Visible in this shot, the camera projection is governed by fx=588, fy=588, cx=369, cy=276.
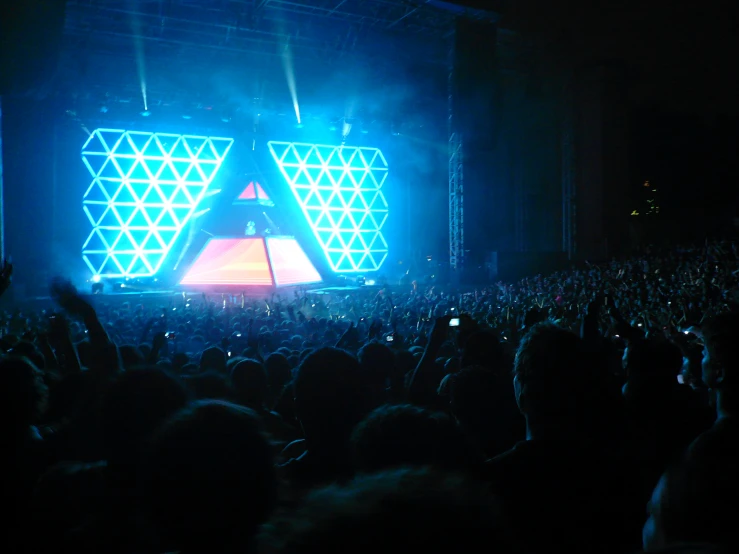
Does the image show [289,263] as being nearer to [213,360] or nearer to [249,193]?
[249,193]

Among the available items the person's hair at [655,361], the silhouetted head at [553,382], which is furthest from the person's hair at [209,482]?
the person's hair at [655,361]

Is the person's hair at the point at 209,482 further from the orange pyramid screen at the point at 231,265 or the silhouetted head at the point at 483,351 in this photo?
the orange pyramid screen at the point at 231,265

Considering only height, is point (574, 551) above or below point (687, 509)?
below

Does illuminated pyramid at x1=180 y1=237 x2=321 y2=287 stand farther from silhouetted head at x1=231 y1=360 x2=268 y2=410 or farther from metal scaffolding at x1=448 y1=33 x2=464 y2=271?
silhouetted head at x1=231 y1=360 x2=268 y2=410

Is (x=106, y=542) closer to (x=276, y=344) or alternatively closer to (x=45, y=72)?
(x=276, y=344)

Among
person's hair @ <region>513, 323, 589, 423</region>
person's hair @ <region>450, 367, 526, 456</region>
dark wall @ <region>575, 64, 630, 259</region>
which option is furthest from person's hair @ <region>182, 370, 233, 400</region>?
dark wall @ <region>575, 64, 630, 259</region>

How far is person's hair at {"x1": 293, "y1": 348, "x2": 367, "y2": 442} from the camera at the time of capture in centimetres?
209

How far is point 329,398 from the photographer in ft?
6.90

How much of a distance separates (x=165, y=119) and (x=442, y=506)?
73.7 ft

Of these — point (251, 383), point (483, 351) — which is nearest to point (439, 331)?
point (483, 351)

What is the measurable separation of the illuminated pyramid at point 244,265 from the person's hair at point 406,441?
61.0 feet

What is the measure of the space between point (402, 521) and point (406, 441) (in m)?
0.75

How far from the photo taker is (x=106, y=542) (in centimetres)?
159

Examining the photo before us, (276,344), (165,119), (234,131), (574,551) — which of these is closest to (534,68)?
(234,131)
